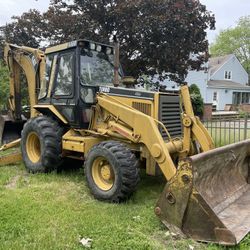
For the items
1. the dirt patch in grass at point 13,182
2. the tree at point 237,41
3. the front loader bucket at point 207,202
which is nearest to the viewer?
the front loader bucket at point 207,202

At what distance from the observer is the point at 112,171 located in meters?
5.04

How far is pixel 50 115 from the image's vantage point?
6715 mm

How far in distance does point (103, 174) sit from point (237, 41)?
156ft

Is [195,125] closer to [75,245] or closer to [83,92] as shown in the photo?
[83,92]

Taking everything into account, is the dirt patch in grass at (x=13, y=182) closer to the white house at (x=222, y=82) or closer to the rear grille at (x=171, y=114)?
the rear grille at (x=171, y=114)

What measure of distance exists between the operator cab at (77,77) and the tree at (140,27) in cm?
335

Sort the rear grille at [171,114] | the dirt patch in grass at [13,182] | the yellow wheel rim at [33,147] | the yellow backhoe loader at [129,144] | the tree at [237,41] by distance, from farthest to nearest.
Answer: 1. the tree at [237,41]
2. the yellow wheel rim at [33,147]
3. the dirt patch in grass at [13,182]
4. the rear grille at [171,114]
5. the yellow backhoe loader at [129,144]

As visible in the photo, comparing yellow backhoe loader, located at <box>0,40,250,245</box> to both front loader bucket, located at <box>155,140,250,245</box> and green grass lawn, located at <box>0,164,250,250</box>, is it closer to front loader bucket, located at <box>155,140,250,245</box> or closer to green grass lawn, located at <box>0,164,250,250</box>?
front loader bucket, located at <box>155,140,250,245</box>

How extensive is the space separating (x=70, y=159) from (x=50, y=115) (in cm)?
97

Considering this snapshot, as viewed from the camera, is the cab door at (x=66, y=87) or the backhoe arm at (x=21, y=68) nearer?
the cab door at (x=66, y=87)

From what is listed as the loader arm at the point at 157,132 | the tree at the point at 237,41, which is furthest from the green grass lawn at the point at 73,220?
the tree at the point at 237,41

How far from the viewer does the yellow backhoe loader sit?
3814 mm

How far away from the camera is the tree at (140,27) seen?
947 cm

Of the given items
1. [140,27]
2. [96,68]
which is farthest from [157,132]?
[140,27]
